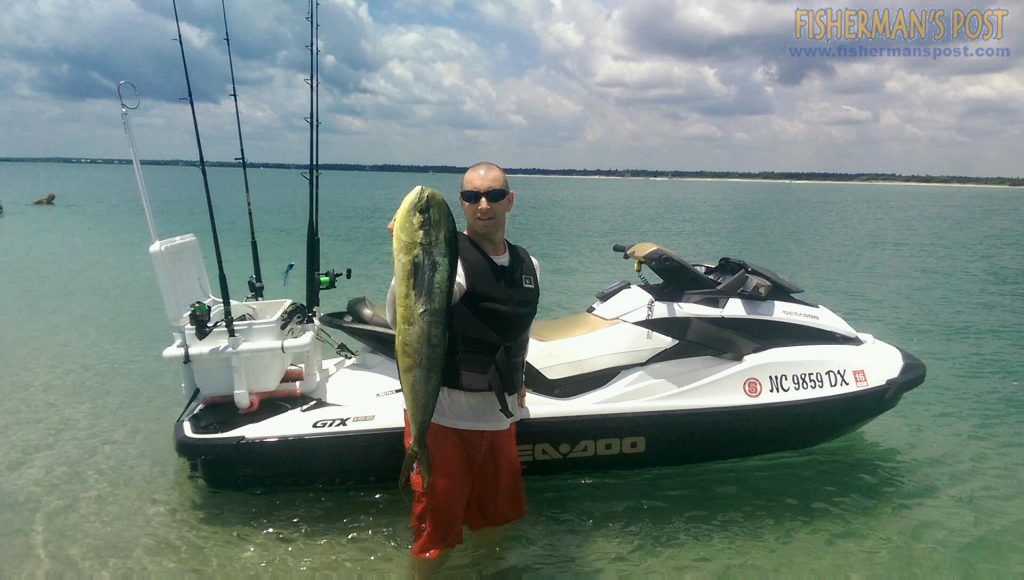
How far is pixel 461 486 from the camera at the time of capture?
9.99 ft

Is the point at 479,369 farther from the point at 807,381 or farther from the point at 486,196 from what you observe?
the point at 807,381

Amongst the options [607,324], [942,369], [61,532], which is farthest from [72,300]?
[942,369]

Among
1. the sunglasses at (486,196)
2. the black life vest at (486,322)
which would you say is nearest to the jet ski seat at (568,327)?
the black life vest at (486,322)

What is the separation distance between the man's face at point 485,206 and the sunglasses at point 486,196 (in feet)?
0.03

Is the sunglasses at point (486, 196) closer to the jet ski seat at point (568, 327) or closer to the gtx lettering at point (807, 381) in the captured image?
the jet ski seat at point (568, 327)

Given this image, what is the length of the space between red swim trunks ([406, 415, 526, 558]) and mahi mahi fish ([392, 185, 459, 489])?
0.68 feet

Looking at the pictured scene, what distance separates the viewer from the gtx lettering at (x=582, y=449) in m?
4.12

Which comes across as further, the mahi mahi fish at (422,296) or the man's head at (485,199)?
the man's head at (485,199)

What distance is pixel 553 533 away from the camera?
13.2 feet

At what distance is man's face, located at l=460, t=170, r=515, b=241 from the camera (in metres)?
2.73

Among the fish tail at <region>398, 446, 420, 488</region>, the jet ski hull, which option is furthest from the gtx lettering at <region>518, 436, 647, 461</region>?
the fish tail at <region>398, 446, 420, 488</region>

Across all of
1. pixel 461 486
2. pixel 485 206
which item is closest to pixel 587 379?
pixel 461 486

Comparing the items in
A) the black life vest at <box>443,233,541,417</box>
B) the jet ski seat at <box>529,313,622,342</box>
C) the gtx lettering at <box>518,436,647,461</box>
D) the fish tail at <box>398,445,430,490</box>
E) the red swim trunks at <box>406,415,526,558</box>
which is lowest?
the gtx lettering at <box>518,436,647,461</box>

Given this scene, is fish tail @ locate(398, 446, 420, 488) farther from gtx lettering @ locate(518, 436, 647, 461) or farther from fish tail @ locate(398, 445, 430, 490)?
gtx lettering @ locate(518, 436, 647, 461)
